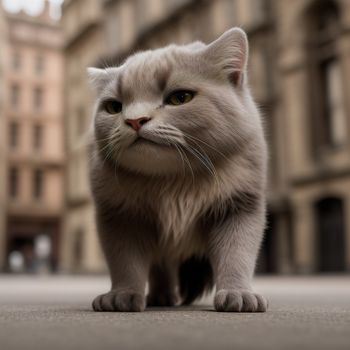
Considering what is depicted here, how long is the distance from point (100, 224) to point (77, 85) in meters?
29.5

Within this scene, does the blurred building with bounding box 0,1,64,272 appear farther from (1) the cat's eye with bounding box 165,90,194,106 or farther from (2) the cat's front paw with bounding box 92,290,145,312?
(1) the cat's eye with bounding box 165,90,194,106

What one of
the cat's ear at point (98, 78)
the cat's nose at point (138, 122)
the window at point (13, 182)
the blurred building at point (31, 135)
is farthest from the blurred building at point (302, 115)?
the window at point (13, 182)

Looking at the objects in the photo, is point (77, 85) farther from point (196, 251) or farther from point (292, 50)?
point (196, 251)

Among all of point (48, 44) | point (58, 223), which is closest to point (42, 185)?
point (58, 223)

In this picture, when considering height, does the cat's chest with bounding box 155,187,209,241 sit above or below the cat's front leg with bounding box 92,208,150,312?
above

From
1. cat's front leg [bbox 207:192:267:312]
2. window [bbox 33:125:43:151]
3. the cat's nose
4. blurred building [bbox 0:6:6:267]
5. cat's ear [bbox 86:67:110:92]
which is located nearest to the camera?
the cat's nose

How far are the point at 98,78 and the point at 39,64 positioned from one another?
39715mm

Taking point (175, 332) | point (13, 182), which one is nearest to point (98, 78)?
point (175, 332)

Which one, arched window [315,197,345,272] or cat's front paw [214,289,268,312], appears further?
arched window [315,197,345,272]

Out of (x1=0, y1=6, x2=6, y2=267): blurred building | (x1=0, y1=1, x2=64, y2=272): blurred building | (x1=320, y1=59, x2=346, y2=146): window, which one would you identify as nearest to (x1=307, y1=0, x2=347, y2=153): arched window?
(x1=320, y1=59, x2=346, y2=146): window

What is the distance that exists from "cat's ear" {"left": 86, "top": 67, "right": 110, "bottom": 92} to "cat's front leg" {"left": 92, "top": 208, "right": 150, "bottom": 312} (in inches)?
24.7

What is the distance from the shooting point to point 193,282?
337 centimetres

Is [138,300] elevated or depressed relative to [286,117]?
depressed

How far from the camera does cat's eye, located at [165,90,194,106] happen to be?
2646 millimetres
